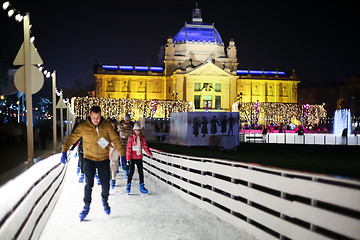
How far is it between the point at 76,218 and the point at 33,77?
5.25 meters

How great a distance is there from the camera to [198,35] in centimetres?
10188

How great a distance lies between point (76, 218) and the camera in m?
8.21

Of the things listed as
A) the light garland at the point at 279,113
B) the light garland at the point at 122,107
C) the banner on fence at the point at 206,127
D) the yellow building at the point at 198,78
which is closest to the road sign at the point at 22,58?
the banner on fence at the point at 206,127

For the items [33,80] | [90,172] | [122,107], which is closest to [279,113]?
[122,107]

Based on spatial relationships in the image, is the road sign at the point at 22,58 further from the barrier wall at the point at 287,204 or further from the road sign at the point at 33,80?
the barrier wall at the point at 287,204

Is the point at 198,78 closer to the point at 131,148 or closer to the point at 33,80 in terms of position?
the point at 33,80

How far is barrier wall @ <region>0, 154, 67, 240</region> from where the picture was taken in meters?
4.30

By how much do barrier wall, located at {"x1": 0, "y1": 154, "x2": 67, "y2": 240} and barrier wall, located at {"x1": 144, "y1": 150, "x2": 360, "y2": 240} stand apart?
3.53 metres

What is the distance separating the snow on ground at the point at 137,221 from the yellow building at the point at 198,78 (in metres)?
A: 81.6

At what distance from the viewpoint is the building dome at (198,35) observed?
10100 cm

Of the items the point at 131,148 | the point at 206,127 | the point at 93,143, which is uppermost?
the point at 93,143

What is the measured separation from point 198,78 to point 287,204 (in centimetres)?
8939

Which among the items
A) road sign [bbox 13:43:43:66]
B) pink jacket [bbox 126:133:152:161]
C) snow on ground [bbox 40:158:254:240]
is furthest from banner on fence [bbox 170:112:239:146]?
snow on ground [bbox 40:158:254:240]

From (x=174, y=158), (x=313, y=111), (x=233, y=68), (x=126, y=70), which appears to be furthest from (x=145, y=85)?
(x=174, y=158)
